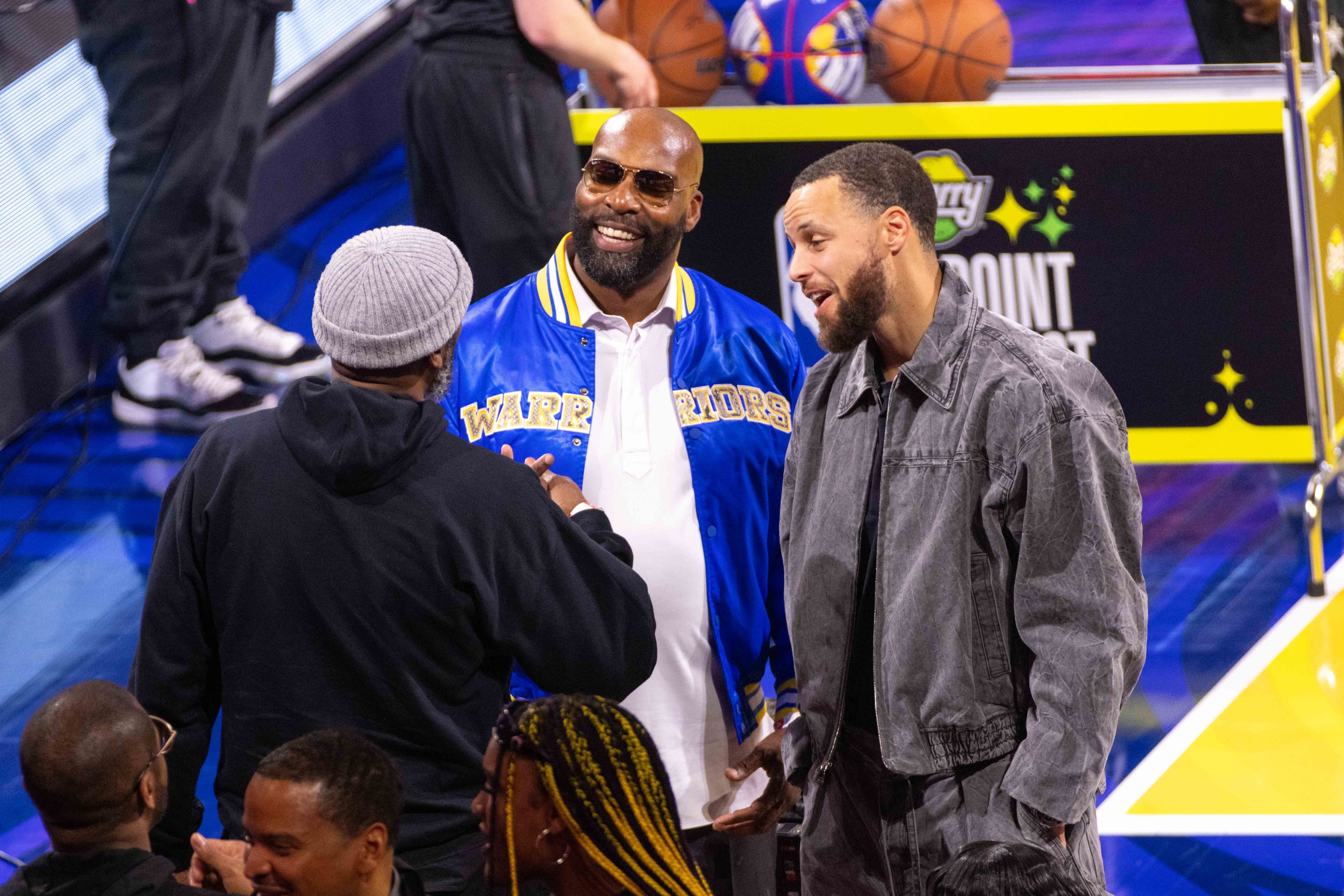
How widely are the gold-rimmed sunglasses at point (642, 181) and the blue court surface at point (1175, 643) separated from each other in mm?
2079

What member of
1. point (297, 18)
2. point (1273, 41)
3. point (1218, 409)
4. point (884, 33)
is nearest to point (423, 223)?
point (884, 33)

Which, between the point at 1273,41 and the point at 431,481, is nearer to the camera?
the point at 431,481

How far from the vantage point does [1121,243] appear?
17.9ft

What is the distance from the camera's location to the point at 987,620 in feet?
7.67

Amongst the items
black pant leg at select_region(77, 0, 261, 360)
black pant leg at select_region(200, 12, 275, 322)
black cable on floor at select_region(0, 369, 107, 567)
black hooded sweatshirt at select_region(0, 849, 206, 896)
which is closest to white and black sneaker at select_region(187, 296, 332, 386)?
black pant leg at select_region(200, 12, 275, 322)

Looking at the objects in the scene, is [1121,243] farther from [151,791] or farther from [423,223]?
[151,791]

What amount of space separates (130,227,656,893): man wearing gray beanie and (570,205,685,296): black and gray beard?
27.5 inches

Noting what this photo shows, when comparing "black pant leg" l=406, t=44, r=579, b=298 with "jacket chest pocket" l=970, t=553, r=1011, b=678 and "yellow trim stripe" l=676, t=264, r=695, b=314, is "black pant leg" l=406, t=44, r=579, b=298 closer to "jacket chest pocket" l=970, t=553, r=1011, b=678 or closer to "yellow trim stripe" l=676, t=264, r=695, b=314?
"yellow trim stripe" l=676, t=264, r=695, b=314

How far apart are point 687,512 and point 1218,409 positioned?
3.39m

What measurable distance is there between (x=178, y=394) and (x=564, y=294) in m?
3.72

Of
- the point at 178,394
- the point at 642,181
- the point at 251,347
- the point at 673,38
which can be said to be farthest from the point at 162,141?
the point at 642,181

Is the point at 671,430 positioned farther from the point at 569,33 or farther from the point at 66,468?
the point at 66,468

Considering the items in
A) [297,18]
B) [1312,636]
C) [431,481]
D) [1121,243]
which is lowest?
[1312,636]

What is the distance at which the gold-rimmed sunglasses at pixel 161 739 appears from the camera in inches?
79.1
